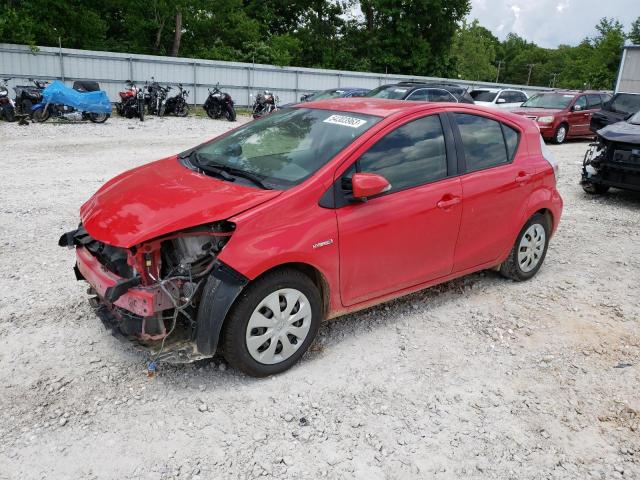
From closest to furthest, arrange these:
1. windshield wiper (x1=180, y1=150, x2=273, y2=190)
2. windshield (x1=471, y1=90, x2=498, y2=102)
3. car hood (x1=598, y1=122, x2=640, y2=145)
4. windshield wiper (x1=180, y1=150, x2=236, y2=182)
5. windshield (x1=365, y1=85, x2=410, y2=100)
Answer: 1. windshield wiper (x1=180, y1=150, x2=273, y2=190)
2. windshield wiper (x1=180, y1=150, x2=236, y2=182)
3. car hood (x1=598, y1=122, x2=640, y2=145)
4. windshield (x1=365, y1=85, x2=410, y2=100)
5. windshield (x1=471, y1=90, x2=498, y2=102)

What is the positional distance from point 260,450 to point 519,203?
10.1ft

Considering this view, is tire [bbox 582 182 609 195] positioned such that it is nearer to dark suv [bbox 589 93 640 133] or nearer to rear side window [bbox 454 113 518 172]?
rear side window [bbox 454 113 518 172]

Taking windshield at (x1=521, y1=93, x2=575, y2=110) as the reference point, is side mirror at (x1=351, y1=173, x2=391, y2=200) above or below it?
below

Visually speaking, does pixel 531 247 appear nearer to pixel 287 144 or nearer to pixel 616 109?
pixel 287 144

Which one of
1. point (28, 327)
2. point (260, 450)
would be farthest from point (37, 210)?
point (260, 450)

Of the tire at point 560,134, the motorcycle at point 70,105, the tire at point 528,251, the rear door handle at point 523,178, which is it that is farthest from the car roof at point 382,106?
the motorcycle at point 70,105

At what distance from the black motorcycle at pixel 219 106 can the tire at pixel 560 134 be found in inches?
428

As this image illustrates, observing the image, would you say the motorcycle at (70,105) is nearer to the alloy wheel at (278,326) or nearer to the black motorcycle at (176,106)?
the black motorcycle at (176,106)

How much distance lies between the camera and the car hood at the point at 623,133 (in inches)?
321

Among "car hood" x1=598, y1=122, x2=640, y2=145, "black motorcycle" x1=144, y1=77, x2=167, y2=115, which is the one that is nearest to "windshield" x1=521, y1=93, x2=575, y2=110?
"car hood" x1=598, y1=122, x2=640, y2=145

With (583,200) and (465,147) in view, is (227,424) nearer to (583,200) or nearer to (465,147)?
(465,147)

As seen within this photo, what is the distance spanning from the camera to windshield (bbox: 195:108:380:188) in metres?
3.66

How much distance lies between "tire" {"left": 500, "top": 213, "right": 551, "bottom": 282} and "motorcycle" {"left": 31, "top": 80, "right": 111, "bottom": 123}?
47.0 ft

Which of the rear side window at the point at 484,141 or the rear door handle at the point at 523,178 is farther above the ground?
the rear side window at the point at 484,141
